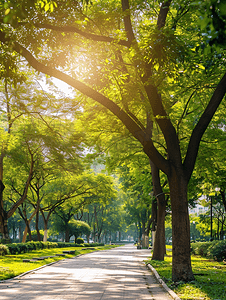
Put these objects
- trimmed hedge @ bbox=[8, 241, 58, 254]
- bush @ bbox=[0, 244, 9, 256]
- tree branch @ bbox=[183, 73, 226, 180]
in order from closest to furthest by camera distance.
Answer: tree branch @ bbox=[183, 73, 226, 180] → bush @ bbox=[0, 244, 9, 256] → trimmed hedge @ bbox=[8, 241, 58, 254]

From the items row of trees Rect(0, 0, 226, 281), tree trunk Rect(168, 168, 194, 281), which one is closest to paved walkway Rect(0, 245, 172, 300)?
tree trunk Rect(168, 168, 194, 281)

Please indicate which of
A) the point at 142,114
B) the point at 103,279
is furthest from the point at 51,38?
the point at 103,279

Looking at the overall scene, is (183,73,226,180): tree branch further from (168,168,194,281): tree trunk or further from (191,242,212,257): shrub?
→ (191,242,212,257): shrub

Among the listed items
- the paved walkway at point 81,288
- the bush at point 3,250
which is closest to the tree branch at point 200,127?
the paved walkway at point 81,288

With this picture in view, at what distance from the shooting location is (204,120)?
9258mm

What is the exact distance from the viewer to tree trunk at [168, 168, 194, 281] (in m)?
8.73

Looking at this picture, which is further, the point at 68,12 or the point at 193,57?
the point at 68,12

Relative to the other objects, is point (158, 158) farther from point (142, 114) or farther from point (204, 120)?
point (142, 114)

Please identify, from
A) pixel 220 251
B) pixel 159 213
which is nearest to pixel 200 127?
pixel 159 213

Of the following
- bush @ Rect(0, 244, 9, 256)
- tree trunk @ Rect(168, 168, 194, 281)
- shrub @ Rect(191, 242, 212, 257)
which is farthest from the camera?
shrub @ Rect(191, 242, 212, 257)

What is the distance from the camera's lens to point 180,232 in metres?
8.88

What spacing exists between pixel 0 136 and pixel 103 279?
512 inches

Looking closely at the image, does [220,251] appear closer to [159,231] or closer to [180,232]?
[159,231]

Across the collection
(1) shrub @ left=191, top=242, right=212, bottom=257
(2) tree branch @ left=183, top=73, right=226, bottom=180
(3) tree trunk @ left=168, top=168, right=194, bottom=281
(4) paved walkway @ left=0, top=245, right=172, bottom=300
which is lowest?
(1) shrub @ left=191, top=242, right=212, bottom=257
